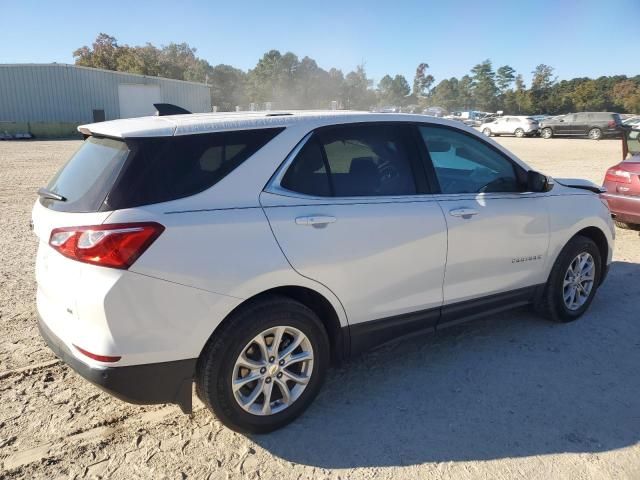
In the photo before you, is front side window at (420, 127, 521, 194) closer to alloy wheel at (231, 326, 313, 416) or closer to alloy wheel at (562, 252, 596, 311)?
alloy wheel at (562, 252, 596, 311)

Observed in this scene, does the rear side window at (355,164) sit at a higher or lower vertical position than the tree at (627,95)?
lower

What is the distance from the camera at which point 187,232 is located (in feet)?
8.22

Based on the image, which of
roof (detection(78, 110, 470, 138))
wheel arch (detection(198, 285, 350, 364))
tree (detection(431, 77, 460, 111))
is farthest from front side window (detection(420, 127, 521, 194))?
tree (detection(431, 77, 460, 111))

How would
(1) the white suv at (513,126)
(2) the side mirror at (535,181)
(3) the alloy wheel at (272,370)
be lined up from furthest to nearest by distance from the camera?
(1) the white suv at (513,126)
(2) the side mirror at (535,181)
(3) the alloy wheel at (272,370)

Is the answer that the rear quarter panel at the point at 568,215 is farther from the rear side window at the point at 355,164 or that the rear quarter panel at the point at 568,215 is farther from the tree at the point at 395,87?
the tree at the point at 395,87

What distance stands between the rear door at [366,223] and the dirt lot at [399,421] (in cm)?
45

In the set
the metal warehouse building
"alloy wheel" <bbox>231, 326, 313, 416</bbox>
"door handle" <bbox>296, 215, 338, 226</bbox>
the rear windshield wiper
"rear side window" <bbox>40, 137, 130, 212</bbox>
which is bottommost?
"alloy wheel" <bbox>231, 326, 313, 416</bbox>

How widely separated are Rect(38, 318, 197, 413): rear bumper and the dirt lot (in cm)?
37

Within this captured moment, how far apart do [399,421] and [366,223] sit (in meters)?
1.19

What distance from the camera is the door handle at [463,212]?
346 centimetres

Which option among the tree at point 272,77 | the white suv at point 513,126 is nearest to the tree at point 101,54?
the tree at point 272,77

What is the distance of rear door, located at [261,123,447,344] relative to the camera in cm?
287

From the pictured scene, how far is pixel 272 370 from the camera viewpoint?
2898 mm

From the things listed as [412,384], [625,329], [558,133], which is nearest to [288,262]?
[412,384]
